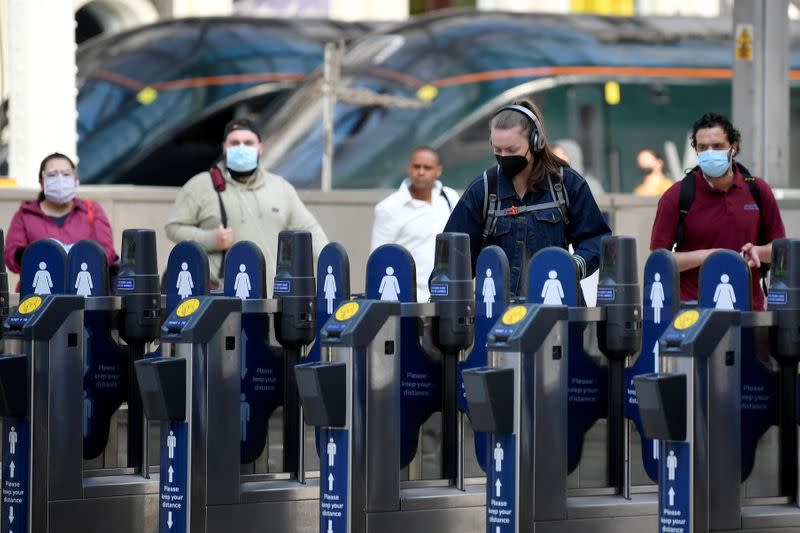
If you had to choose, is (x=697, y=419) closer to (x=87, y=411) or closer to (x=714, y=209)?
(x=714, y=209)

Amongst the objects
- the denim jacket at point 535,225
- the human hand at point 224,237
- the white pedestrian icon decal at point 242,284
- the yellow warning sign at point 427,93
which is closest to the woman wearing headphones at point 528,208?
→ the denim jacket at point 535,225

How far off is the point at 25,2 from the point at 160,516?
6630mm

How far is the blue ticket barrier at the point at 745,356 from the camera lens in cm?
612

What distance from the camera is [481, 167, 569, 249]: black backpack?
7.02 m

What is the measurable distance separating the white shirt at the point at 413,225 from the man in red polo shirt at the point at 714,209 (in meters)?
2.23

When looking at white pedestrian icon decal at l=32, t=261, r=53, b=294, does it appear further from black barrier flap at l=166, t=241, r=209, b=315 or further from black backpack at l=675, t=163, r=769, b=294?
black backpack at l=675, t=163, r=769, b=294

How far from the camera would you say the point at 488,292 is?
21.8 feet

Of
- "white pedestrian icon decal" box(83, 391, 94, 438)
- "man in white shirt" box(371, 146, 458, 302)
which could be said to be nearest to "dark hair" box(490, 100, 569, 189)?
"white pedestrian icon decal" box(83, 391, 94, 438)

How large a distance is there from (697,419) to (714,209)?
6.81ft

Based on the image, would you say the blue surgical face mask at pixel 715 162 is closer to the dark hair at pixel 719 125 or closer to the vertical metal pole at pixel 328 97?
the dark hair at pixel 719 125

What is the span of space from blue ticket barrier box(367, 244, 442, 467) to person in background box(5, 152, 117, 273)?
263cm

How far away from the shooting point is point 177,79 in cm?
1880

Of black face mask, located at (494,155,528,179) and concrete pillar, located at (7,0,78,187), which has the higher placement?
concrete pillar, located at (7,0,78,187)

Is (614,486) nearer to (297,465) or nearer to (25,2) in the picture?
(297,465)
